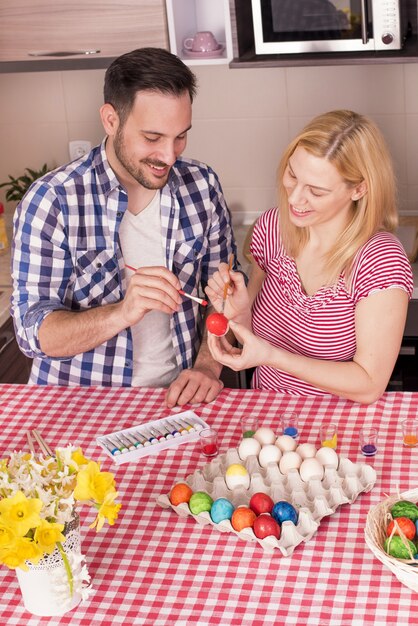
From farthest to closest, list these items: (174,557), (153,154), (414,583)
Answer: (153,154) → (174,557) → (414,583)

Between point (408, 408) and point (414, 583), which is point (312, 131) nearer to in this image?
point (408, 408)

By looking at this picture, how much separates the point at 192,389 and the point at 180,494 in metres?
0.44

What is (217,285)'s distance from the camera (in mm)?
2297

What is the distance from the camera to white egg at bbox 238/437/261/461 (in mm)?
1948

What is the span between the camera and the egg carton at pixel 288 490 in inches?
68.3

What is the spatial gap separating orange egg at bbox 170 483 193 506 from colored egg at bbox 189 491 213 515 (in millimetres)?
19

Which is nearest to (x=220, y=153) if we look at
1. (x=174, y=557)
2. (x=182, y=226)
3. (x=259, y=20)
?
(x=259, y=20)

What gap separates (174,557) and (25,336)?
775mm

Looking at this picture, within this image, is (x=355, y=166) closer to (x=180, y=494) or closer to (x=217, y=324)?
(x=217, y=324)

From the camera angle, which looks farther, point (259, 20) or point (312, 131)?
point (259, 20)

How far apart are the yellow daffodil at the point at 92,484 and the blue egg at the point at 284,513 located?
33cm

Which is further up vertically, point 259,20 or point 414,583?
point 259,20

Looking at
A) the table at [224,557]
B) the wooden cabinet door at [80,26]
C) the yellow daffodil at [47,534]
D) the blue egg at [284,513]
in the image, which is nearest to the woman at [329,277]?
the table at [224,557]

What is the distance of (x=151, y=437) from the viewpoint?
209 centimetres
